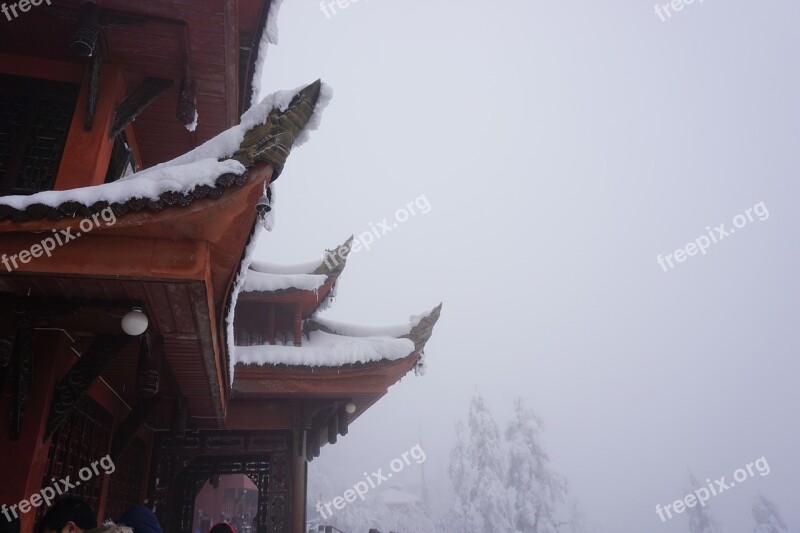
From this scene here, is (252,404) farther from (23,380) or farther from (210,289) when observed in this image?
(210,289)

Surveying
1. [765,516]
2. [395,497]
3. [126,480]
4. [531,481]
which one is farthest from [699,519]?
[126,480]

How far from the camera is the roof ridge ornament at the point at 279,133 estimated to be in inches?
120

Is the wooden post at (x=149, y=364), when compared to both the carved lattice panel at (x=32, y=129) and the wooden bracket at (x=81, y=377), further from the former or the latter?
the carved lattice panel at (x=32, y=129)

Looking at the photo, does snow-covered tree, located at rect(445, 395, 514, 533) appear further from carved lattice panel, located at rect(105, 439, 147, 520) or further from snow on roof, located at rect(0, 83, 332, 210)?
snow on roof, located at rect(0, 83, 332, 210)

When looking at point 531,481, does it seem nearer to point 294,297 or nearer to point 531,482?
point 531,482

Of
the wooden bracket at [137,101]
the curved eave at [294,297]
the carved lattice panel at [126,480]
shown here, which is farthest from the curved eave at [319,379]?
the wooden bracket at [137,101]

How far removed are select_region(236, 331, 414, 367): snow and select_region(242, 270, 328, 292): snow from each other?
127cm


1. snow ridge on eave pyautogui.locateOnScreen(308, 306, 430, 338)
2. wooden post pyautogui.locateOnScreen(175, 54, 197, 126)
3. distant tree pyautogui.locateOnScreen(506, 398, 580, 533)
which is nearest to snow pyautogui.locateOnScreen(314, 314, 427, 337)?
snow ridge on eave pyautogui.locateOnScreen(308, 306, 430, 338)

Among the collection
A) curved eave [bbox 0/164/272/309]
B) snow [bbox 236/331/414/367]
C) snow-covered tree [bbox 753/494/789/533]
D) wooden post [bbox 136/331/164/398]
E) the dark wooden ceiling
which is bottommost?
snow-covered tree [bbox 753/494/789/533]

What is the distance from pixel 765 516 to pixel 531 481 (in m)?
24.9

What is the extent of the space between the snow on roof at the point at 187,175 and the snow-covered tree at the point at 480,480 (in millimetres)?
39291

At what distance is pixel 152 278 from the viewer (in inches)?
126

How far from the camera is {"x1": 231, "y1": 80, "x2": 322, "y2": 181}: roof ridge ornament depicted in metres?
3.04

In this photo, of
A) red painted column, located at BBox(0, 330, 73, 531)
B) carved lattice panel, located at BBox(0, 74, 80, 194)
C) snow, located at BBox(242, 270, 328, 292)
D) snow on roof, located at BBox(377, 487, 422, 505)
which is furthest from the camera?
snow on roof, located at BBox(377, 487, 422, 505)
